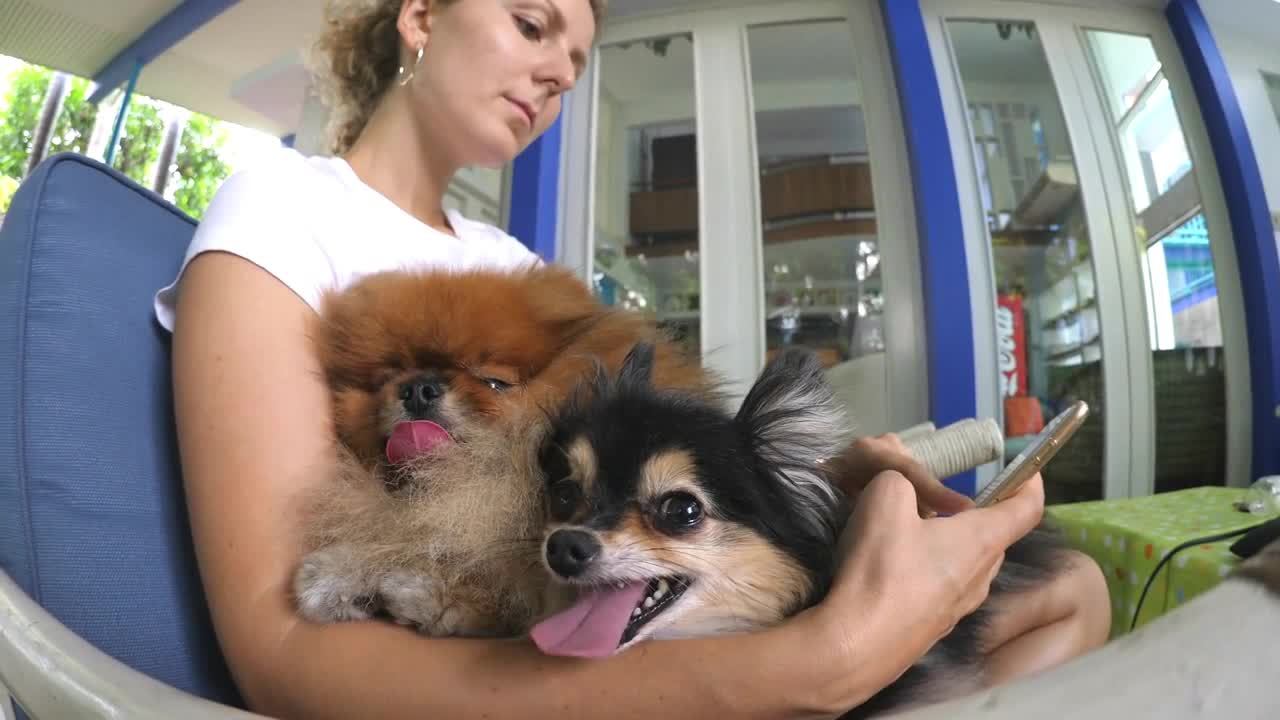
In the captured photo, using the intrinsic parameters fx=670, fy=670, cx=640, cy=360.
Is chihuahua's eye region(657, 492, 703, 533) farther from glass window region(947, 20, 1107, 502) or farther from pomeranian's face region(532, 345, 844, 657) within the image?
glass window region(947, 20, 1107, 502)

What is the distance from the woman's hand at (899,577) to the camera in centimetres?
42

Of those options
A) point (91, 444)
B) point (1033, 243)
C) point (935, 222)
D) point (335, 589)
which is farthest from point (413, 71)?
point (1033, 243)

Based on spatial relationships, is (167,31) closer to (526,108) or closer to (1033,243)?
(526,108)

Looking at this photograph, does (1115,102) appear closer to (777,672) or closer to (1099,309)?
(1099,309)

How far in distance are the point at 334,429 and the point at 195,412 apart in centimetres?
12

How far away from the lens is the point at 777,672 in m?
0.40

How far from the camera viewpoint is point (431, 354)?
2.16 feet

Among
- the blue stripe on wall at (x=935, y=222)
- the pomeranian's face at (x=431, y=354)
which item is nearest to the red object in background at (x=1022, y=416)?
the blue stripe on wall at (x=935, y=222)

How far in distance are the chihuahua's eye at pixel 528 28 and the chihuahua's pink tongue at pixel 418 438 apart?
2.11ft

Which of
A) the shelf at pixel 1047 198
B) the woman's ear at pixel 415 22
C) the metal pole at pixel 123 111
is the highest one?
the metal pole at pixel 123 111

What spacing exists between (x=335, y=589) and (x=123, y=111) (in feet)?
5.14

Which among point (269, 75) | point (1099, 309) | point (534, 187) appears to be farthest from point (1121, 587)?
point (269, 75)

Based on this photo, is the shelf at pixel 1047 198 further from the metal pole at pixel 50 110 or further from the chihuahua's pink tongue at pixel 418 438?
the metal pole at pixel 50 110

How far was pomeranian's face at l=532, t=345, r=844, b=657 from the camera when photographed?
445 millimetres
